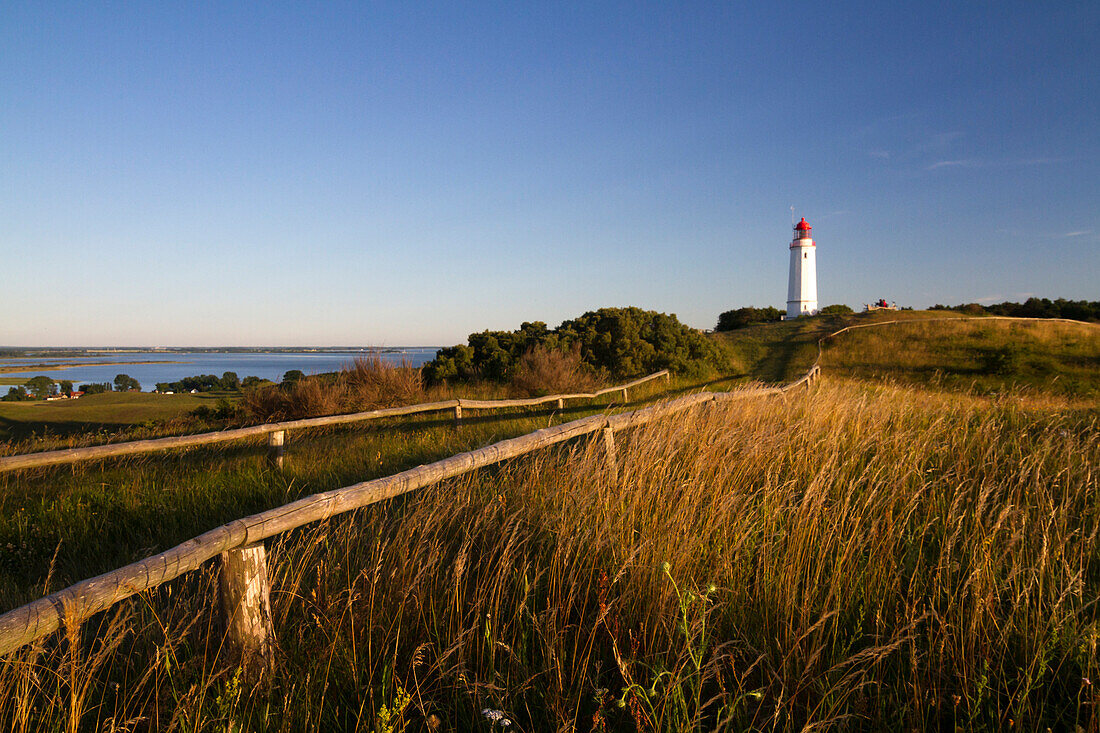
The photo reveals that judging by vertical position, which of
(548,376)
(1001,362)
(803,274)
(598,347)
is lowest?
(1001,362)

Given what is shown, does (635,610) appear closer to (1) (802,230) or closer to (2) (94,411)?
(2) (94,411)

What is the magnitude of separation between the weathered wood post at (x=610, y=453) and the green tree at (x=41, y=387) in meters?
29.3

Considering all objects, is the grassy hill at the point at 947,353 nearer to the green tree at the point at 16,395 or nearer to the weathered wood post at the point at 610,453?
the weathered wood post at the point at 610,453

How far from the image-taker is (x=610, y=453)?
13.5ft

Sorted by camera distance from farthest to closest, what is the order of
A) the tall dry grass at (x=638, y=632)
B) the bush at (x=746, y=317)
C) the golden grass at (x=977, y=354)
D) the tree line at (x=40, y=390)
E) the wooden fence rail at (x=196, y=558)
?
1. the bush at (x=746, y=317)
2. the tree line at (x=40, y=390)
3. the golden grass at (x=977, y=354)
4. the tall dry grass at (x=638, y=632)
5. the wooden fence rail at (x=196, y=558)

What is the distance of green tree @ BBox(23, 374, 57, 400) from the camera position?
2420 cm

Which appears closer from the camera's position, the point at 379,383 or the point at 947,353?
the point at 379,383

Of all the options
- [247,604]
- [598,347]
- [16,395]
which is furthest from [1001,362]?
[16,395]

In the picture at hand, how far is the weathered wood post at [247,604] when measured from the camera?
2.09 meters

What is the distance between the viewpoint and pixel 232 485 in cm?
581

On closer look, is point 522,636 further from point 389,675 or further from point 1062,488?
point 1062,488

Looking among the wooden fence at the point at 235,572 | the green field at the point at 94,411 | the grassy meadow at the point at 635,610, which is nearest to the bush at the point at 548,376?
the green field at the point at 94,411

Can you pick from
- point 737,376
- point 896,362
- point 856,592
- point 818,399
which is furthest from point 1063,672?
point 896,362

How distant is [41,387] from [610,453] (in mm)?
32030
